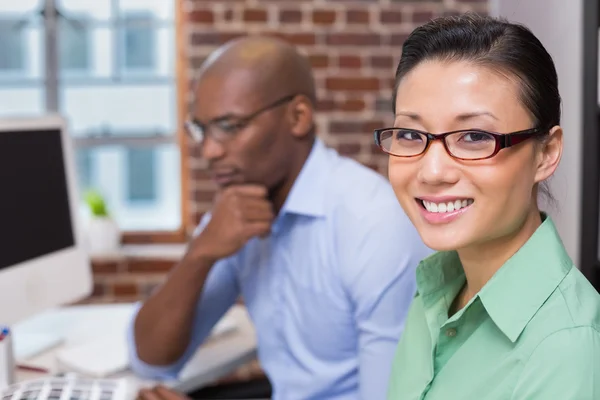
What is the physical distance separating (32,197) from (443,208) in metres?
1.08

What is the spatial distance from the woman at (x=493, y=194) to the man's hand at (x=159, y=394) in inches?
22.9

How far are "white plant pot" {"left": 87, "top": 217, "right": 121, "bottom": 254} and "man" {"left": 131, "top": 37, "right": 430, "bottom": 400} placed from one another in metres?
1.28

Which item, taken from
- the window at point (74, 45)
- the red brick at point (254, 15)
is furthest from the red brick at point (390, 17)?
the window at point (74, 45)

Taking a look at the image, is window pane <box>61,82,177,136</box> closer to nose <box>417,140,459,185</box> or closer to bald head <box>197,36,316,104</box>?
bald head <box>197,36,316,104</box>

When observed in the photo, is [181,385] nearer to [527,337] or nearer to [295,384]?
[295,384]

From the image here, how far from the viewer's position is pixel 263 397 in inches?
62.3

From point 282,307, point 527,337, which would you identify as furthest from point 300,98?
point 527,337

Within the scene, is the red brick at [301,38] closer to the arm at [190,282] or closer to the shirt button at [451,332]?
the arm at [190,282]

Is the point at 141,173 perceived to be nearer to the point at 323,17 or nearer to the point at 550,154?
the point at 323,17

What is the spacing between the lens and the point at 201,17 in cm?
272

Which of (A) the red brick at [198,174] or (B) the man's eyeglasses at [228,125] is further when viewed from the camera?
(A) the red brick at [198,174]

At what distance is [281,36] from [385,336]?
1.72 m

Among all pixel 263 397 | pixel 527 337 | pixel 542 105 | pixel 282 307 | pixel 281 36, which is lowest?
pixel 263 397

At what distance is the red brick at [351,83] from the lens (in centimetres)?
278
